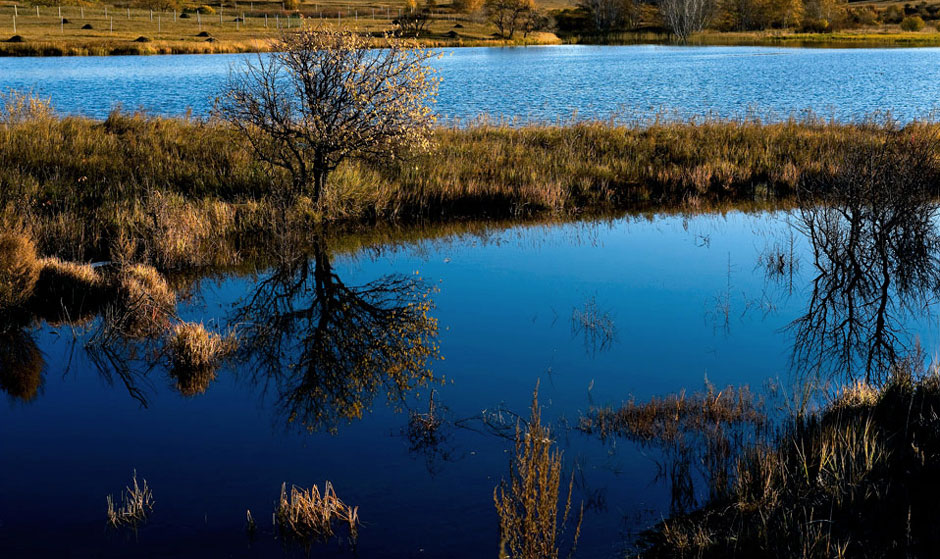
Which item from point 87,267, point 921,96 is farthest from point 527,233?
point 921,96

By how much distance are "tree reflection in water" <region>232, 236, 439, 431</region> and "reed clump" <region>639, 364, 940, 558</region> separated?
2.95 m

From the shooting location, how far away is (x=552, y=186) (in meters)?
14.0

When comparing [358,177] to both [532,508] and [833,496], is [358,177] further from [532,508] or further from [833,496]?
[833,496]

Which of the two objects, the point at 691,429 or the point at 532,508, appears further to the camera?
the point at 691,429

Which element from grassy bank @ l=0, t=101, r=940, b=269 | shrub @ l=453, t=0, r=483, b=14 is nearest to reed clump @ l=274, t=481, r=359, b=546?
grassy bank @ l=0, t=101, r=940, b=269

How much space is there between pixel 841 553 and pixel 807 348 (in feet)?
14.3

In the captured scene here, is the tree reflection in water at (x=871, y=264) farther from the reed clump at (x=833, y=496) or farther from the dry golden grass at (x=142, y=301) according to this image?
the dry golden grass at (x=142, y=301)

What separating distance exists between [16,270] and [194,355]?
2820 millimetres

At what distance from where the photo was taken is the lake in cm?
2433

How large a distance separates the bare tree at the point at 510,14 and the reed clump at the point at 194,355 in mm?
72272

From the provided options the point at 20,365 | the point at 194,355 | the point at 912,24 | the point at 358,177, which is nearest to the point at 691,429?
the point at 194,355

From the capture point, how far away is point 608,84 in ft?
107

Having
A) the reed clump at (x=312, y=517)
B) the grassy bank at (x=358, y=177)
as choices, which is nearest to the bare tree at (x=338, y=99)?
the grassy bank at (x=358, y=177)

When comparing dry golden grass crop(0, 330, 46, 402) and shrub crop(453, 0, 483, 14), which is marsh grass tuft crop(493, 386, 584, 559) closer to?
dry golden grass crop(0, 330, 46, 402)
